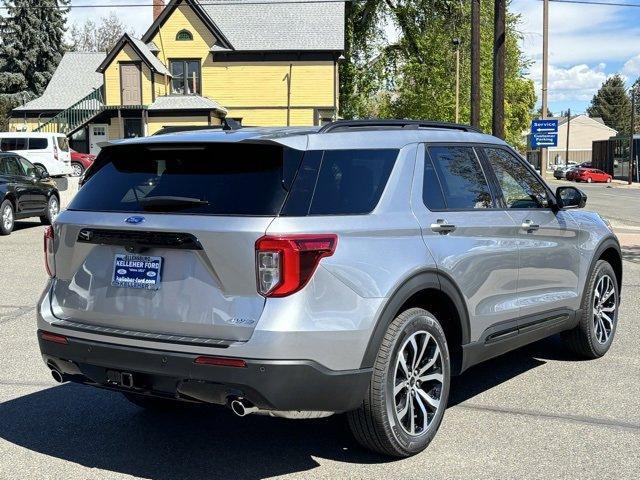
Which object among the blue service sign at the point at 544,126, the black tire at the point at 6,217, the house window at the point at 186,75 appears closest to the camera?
the black tire at the point at 6,217

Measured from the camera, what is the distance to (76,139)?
1743 inches

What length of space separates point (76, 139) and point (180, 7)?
9.64 m

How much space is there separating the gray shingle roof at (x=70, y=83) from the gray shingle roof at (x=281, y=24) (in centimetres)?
980

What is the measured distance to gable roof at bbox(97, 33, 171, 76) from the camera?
3980 cm

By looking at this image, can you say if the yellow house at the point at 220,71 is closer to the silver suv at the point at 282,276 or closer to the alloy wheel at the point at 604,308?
the alloy wheel at the point at 604,308

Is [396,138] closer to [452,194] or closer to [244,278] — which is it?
[452,194]

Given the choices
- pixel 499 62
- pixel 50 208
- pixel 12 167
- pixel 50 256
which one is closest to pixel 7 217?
pixel 12 167

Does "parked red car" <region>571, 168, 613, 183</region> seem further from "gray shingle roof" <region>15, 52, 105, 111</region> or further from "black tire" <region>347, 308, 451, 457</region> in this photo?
"black tire" <region>347, 308, 451, 457</region>

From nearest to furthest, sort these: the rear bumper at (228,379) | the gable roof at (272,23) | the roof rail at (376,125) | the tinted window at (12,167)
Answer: the rear bumper at (228,379) → the roof rail at (376,125) → the tinted window at (12,167) → the gable roof at (272,23)

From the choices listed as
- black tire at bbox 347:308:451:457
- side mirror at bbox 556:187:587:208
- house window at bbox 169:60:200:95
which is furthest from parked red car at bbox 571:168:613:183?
black tire at bbox 347:308:451:457

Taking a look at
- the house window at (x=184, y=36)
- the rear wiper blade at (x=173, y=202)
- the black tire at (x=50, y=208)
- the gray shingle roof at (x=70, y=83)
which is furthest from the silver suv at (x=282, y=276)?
the gray shingle roof at (x=70, y=83)

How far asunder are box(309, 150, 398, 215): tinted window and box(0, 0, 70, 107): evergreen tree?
55.7 meters

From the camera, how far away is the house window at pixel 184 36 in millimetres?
42031

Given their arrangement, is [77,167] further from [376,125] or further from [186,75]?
[376,125]
